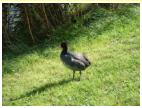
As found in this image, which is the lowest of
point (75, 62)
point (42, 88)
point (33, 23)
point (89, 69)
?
point (42, 88)

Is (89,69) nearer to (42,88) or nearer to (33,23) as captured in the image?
(42,88)

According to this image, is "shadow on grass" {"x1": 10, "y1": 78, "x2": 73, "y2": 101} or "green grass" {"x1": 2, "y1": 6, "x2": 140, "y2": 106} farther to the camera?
"shadow on grass" {"x1": 10, "y1": 78, "x2": 73, "y2": 101}

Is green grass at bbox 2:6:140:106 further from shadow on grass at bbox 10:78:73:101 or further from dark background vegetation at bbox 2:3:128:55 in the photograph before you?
dark background vegetation at bbox 2:3:128:55

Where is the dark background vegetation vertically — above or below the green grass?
above

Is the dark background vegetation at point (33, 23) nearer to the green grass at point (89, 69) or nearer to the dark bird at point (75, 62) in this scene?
the green grass at point (89, 69)

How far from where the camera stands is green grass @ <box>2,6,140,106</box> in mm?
8164

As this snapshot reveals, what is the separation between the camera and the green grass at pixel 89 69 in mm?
8164

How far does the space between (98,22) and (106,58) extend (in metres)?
1.86

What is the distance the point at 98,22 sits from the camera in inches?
453

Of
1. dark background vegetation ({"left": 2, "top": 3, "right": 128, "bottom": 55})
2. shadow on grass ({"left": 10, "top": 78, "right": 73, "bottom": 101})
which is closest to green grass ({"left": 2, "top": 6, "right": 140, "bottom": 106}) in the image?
shadow on grass ({"left": 10, "top": 78, "right": 73, "bottom": 101})

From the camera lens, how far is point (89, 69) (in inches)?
367

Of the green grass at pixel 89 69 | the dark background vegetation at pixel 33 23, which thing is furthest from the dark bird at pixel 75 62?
the dark background vegetation at pixel 33 23

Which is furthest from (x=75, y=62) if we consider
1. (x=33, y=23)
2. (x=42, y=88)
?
(x=33, y=23)

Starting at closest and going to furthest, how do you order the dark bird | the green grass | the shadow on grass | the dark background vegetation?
1. the green grass
2. the shadow on grass
3. the dark bird
4. the dark background vegetation
